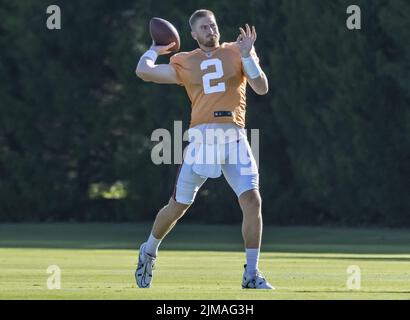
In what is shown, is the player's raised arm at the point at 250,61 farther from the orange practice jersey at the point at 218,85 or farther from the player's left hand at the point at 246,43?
the orange practice jersey at the point at 218,85

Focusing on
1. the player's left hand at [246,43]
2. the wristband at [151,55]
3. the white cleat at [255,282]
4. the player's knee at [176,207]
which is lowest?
the white cleat at [255,282]

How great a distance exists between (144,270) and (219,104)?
1.79 m

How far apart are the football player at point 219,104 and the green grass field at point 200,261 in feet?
2.03

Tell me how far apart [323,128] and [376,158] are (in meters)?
1.48

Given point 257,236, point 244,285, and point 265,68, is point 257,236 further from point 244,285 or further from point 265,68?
point 265,68

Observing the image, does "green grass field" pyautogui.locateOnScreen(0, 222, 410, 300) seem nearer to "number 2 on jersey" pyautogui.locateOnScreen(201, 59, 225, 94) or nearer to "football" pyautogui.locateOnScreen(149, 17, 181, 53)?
"number 2 on jersey" pyautogui.locateOnScreen(201, 59, 225, 94)

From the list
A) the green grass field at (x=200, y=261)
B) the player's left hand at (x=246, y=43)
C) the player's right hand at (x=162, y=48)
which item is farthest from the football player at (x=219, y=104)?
the green grass field at (x=200, y=261)

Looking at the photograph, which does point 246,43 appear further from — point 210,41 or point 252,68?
point 210,41

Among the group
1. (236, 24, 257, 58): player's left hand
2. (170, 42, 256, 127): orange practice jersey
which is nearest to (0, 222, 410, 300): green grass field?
(170, 42, 256, 127): orange practice jersey

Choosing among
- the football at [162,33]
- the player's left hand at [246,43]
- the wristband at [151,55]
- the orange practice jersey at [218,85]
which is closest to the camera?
the player's left hand at [246,43]

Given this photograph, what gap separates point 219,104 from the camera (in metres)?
13.6

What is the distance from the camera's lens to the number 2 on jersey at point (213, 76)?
13586 millimetres

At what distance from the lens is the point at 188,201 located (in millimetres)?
13773
